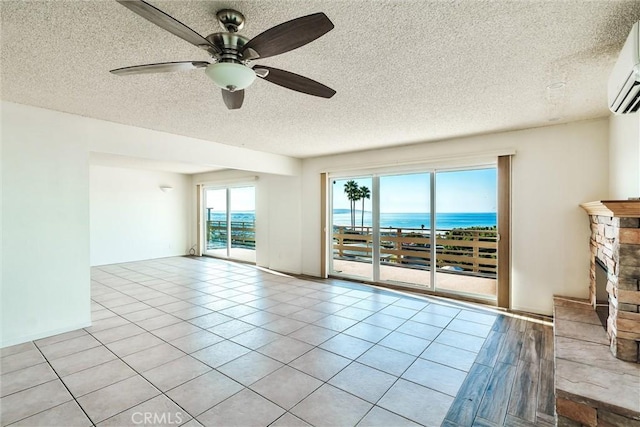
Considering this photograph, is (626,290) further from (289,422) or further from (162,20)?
(162,20)

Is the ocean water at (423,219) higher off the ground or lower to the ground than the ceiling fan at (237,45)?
lower

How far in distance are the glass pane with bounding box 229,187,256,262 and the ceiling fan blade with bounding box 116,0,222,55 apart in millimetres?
6138

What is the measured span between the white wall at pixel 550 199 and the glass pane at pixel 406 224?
3.17ft

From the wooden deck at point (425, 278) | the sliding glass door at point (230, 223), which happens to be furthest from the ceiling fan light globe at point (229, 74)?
the sliding glass door at point (230, 223)

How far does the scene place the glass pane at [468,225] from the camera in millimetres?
4492

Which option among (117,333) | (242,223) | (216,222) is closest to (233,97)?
(117,333)

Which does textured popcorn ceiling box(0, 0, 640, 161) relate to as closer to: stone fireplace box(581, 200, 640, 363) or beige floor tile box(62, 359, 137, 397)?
stone fireplace box(581, 200, 640, 363)

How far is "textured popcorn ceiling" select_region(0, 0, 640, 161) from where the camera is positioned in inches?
65.4

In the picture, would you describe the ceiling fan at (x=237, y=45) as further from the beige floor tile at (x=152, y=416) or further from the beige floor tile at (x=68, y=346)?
the beige floor tile at (x=68, y=346)

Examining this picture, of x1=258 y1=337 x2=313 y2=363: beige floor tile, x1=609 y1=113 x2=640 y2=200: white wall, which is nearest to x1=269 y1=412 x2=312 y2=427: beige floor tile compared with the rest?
x1=258 y1=337 x2=313 y2=363: beige floor tile

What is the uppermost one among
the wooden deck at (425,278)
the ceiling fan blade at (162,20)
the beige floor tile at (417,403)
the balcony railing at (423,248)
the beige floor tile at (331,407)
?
the ceiling fan blade at (162,20)

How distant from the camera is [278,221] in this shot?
22.2 feet

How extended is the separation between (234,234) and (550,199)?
6.88m

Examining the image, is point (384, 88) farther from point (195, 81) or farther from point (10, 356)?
point (10, 356)
